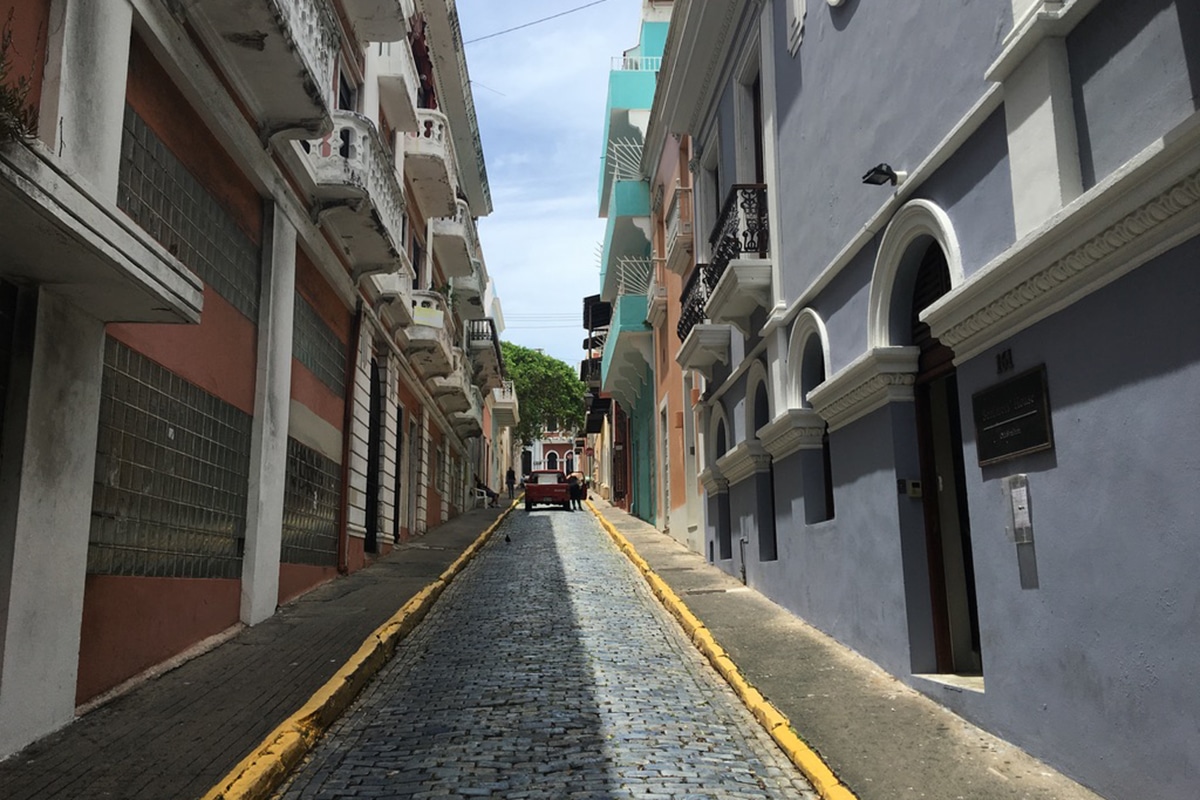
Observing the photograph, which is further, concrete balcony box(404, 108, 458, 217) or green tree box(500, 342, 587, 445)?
green tree box(500, 342, 587, 445)

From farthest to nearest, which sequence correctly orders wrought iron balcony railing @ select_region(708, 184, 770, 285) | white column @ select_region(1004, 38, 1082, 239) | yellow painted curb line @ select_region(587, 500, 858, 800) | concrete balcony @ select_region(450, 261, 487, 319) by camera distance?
1. concrete balcony @ select_region(450, 261, 487, 319)
2. wrought iron balcony railing @ select_region(708, 184, 770, 285)
3. yellow painted curb line @ select_region(587, 500, 858, 800)
4. white column @ select_region(1004, 38, 1082, 239)

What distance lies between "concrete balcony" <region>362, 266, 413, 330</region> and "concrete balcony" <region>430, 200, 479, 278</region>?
4.12m

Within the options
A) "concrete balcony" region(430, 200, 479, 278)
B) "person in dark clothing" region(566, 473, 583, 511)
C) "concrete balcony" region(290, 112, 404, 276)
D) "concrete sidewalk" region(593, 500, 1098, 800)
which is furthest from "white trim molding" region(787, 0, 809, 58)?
"person in dark clothing" region(566, 473, 583, 511)

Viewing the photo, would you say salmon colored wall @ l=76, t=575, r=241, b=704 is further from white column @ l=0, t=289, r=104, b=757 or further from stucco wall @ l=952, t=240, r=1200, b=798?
stucco wall @ l=952, t=240, r=1200, b=798

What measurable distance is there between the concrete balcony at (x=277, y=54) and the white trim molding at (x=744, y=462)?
5.92 meters

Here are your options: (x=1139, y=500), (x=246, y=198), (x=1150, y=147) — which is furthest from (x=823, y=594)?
(x=246, y=198)

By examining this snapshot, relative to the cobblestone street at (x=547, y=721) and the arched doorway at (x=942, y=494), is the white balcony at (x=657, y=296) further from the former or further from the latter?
the arched doorway at (x=942, y=494)

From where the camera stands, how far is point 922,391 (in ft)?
23.5

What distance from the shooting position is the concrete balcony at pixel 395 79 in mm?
14469

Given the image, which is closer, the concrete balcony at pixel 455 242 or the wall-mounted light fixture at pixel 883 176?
the wall-mounted light fixture at pixel 883 176

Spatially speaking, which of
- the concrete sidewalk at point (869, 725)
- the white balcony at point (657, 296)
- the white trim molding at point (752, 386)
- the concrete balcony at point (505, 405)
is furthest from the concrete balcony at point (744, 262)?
the concrete balcony at point (505, 405)

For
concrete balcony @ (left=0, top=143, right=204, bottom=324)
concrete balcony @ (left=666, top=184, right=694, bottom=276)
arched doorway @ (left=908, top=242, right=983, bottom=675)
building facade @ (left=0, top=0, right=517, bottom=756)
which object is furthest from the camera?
concrete balcony @ (left=666, top=184, right=694, bottom=276)

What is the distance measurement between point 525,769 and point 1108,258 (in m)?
3.96

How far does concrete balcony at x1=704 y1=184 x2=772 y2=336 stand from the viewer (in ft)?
35.2
